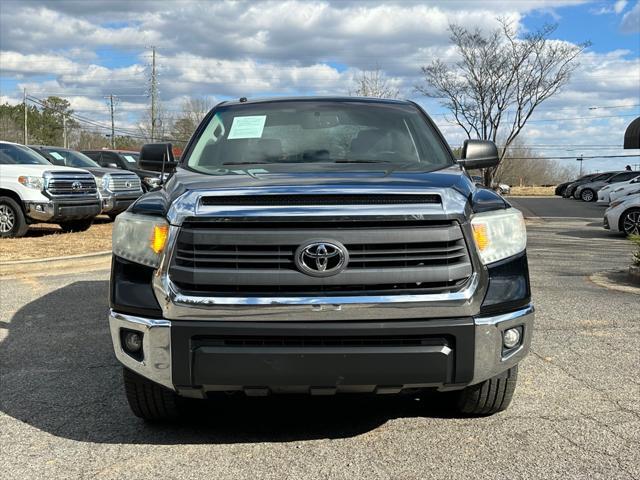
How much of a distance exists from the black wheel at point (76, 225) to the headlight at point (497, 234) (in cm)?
1164

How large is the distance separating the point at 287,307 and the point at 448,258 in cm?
76

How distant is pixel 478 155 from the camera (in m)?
4.50

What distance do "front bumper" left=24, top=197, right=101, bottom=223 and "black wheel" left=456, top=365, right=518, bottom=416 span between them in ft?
32.9

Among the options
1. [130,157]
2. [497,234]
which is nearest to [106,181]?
[130,157]

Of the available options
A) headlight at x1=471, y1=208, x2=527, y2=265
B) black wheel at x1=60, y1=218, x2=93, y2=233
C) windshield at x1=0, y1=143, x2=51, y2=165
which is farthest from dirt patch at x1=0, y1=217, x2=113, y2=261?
headlight at x1=471, y1=208, x2=527, y2=265

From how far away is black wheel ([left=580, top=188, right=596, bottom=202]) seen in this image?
36531 mm

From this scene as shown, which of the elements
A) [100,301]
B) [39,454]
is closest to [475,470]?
[39,454]

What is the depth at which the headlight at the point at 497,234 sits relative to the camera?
3.04 meters

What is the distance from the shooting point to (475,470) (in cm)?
299

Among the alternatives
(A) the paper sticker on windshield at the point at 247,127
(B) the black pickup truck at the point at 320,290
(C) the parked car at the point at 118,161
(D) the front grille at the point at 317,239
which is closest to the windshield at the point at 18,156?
(C) the parked car at the point at 118,161

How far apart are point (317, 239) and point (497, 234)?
2.91ft

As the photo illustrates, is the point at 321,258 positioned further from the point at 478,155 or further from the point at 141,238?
the point at 478,155

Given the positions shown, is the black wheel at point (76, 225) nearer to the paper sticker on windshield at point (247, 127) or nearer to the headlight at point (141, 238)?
the paper sticker on windshield at point (247, 127)

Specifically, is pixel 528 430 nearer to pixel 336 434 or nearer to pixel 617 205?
pixel 336 434
